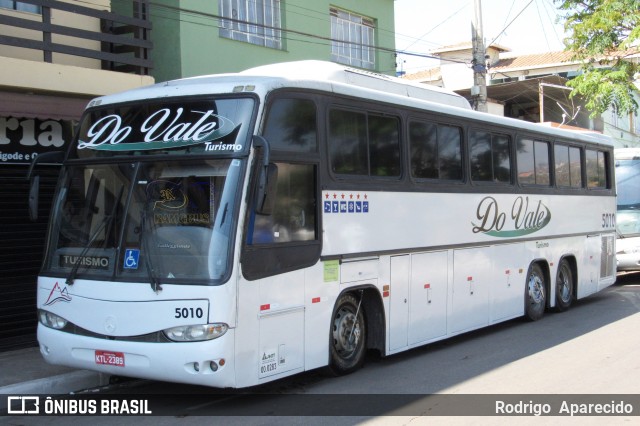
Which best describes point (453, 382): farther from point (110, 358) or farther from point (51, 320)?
point (51, 320)

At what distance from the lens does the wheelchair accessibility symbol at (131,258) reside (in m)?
6.86

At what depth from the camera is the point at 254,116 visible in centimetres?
691

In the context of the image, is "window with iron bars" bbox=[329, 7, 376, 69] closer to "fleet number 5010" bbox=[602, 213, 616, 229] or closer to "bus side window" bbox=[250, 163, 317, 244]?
"fleet number 5010" bbox=[602, 213, 616, 229]

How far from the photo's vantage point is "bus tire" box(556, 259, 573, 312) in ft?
44.4

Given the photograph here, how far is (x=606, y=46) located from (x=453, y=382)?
12.5m

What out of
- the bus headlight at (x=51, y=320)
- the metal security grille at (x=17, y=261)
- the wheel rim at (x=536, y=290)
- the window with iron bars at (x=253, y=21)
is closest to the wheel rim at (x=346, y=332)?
the bus headlight at (x=51, y=320)

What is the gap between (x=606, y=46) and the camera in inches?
698

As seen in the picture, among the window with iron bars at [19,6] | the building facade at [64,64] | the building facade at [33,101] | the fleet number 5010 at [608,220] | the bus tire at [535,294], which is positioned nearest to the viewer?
the building facade at [33,101]

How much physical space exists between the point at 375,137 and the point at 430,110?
54.1 inches

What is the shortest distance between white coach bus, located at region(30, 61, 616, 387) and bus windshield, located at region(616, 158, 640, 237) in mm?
10288

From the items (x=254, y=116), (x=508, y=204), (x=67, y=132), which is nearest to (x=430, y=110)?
(x=508, y=204)

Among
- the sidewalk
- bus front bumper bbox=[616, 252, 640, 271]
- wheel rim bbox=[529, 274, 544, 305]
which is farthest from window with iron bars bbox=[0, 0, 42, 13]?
bus front bumper bbox=[616, 252, 640, 271]

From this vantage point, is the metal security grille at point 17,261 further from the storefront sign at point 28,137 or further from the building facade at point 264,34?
the building facade at point 264,34

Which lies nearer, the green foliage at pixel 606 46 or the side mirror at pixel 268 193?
the side mirror at pixel 268 193
